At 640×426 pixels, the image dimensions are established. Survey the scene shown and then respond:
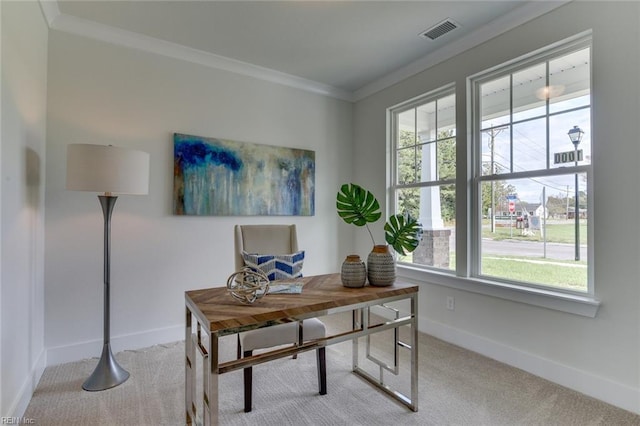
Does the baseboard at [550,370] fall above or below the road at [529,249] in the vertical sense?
below

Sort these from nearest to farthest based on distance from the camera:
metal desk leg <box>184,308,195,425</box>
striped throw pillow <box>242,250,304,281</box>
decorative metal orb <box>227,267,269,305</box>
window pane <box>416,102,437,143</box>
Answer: decorative metal orb <box>227,267,269,305</box>, metal desk leg <box>184,308,195,425</box>, striped throw pillow <box>242,250,304,281</box>, window pane <box>416,102,437,143</box>

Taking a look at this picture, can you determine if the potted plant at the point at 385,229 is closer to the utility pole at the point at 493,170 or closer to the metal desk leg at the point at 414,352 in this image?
the metal desk leg at the point at 414,352

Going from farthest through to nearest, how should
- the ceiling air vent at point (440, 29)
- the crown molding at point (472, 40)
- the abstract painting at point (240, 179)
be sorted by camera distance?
the abstract painting at point (240, 179), the ceiling air vent at point (440, 29), the crown molding at point (472, 40)

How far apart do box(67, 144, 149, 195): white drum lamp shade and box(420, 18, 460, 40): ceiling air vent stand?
98.7 inches

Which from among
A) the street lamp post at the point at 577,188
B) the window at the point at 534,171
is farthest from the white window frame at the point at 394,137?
the street lamp post at the point at 577,188

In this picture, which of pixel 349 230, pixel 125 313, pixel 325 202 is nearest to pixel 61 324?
pixel 125 313

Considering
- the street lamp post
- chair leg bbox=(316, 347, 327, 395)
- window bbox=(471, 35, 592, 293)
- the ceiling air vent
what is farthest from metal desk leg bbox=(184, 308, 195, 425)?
the ceiling air vent

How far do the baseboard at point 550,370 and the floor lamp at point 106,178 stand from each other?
2.63 m

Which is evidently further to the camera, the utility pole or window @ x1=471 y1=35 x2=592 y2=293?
the utility pole

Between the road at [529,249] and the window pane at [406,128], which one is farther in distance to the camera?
A: the window pane at [406,128]

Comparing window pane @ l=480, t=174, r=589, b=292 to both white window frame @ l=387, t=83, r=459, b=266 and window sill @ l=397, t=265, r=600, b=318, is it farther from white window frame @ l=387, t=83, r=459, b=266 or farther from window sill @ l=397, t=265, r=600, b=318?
white window frame @ l=387, t=83, r=459, b=266

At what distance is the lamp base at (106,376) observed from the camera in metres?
2.05

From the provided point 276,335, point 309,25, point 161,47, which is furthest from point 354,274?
point 161,47

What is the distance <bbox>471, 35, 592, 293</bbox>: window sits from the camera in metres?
2.16
